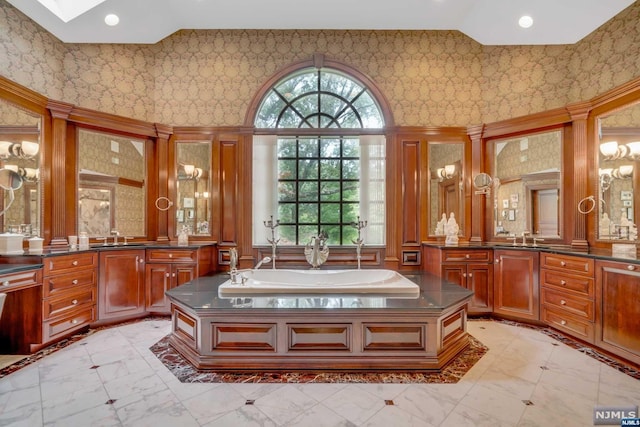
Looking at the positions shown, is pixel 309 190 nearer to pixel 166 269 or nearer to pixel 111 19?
pixel 166 269

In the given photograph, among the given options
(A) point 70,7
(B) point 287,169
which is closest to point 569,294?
(B) point 287,169

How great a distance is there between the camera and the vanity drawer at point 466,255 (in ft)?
11.9

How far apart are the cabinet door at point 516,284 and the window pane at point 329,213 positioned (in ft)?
6.79

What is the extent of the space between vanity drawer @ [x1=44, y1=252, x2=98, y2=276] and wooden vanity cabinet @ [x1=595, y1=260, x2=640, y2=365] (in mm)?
5050

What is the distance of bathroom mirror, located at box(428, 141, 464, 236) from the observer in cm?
410

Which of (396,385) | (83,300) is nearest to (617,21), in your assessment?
(396,385)

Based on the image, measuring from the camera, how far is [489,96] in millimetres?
4074

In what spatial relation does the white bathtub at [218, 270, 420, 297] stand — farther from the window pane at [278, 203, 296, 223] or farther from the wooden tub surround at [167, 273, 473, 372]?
the window pane at [278, 203, 296, 223]

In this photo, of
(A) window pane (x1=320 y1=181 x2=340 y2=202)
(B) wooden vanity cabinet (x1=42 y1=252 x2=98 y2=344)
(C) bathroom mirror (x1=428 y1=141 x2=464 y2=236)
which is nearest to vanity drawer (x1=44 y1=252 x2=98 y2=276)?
(B) wooden vanity cabinet (x1=42 y1=252 x2=98 y2=344)

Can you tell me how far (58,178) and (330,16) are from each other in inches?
150

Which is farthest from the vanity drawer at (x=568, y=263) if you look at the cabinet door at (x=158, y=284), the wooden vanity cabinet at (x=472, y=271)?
the cabinet door at (x=158, y=284)

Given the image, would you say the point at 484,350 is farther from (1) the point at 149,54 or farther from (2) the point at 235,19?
(1) the point at 149,54

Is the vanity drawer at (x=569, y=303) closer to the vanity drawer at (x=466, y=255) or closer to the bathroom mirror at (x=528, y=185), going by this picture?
the vanity drawer at (x=466, y=255)

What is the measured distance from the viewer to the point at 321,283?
A: 336 centimetres
